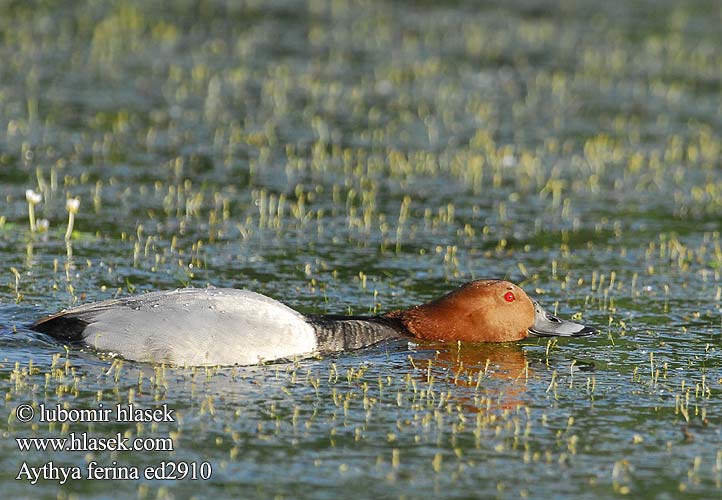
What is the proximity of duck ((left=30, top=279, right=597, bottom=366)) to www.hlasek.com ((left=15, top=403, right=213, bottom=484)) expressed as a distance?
3.31 feet

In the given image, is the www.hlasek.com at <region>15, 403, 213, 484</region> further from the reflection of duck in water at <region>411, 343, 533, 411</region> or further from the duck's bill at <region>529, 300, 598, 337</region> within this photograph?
the duck's bill at <region>529, 300, 598, 337</region>

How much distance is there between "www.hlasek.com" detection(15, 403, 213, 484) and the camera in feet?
23.8

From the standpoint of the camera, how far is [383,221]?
14.1 meters

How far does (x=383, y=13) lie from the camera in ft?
83.5

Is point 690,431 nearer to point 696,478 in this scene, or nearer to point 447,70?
point 696,478

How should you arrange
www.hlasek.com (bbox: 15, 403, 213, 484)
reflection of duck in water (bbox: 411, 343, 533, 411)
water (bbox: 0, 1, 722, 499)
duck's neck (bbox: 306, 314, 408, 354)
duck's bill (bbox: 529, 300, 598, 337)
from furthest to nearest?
duck's bill (bbox: 529, 300, 598, 337) → duck's neck (bbox: 306, 314, 408, 354) → reflection of duck in water (bbox: 411, 343, 533, 411) → water (bbox: 0, 1, 722, 499) → www.hlasek.com (bbox: 15, 403, 213, 484)

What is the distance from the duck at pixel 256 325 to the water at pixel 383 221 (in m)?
0.15

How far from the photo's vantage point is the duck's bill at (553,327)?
409 inches

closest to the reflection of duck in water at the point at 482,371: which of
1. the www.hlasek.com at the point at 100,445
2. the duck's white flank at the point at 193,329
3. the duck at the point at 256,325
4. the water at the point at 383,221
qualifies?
the water at the point at 383,221

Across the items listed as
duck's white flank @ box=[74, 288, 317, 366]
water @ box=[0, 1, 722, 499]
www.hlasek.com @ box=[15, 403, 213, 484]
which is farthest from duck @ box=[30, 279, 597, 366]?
www.hlasek.com @ box=[15, 403, 213, 484]

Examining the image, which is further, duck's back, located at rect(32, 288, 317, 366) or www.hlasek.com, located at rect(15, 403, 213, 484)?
duck's back, located at rect(32, 288, 317, 366)

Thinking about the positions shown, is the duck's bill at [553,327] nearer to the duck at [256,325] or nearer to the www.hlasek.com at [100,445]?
the duck at [256,325]

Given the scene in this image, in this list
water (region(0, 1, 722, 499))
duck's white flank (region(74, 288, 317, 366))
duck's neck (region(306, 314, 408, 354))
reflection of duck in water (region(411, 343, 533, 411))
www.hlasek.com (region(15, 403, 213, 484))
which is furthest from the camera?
duck's neck (region(306, 314, 408, 354))

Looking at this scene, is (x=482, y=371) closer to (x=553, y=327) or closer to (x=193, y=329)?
(x=553, y=327)
